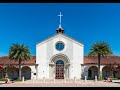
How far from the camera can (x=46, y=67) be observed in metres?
42.3

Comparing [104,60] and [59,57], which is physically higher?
[59,57]

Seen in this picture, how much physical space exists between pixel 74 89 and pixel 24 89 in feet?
3.52

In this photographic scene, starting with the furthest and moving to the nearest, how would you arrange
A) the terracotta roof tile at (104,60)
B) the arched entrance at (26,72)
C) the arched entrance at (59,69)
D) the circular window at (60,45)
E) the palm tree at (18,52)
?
the arched entrance at (26,72), the terracotta roof tile at (104,60), the circular window at (60,45), the arched entrance at (59,69), the palm tree at (18,52)

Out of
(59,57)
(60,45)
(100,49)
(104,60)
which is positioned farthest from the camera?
(104,60)

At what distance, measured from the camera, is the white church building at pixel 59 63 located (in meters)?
42.2

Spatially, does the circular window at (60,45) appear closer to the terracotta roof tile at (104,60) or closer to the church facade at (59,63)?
the church facade at (59,63)

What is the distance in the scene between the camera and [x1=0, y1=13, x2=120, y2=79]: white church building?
138 feet

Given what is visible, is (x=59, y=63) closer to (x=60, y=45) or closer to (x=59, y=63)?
(x=59, y=63)

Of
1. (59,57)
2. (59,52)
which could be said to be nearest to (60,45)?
(59,52)

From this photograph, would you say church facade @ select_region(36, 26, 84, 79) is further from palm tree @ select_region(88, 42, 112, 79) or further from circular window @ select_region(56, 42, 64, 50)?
palm tree @ select_region(88, 42, 112, 79)

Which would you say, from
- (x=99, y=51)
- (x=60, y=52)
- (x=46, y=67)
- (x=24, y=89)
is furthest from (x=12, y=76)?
(x=24, y=89)

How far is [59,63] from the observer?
42.6 metres

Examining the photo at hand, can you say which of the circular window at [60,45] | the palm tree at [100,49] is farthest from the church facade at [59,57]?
the palm tree at [100,49]

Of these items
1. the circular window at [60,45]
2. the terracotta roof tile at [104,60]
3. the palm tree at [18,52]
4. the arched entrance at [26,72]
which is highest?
the circular window at [60,45]
